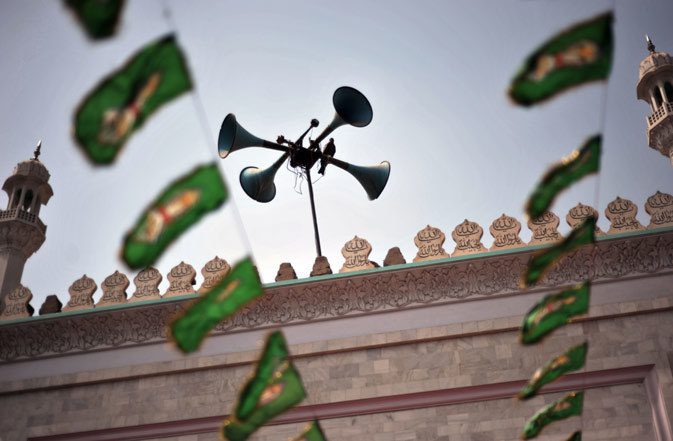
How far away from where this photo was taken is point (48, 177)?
17.2 metres

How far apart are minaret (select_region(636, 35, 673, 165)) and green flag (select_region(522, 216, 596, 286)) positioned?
9.39 m

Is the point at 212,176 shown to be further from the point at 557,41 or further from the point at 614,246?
the point at 614,246

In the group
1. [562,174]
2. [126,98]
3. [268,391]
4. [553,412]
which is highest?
[126,98]

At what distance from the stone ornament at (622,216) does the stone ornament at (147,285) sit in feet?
20.7

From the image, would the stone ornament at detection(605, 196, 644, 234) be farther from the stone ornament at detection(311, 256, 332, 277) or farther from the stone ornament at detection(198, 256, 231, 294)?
the stone ornament at detection(198, 256, 231, 294)

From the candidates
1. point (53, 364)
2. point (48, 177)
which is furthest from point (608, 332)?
point (48, 177)

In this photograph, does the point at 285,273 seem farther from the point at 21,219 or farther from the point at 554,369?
the point at 21,219

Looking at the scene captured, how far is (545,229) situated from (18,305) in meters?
7.71

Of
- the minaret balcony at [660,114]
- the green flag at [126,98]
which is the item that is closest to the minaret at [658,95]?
the minaret balcony at [660,114]

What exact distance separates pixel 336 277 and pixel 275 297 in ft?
2.96

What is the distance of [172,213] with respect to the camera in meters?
4.85

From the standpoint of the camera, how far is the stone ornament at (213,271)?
10414 millimetres

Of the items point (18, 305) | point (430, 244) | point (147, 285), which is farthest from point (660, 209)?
point (18, 305)

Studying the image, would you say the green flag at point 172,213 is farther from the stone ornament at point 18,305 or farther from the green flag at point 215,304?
the stone ornament at point 18,305
